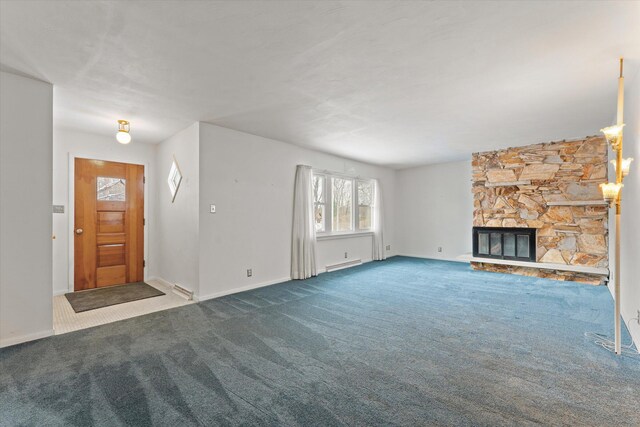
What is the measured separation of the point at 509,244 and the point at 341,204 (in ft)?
11.6

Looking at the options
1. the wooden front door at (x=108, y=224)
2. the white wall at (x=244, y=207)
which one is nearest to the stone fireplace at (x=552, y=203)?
the white wall at (x=244, y=207)

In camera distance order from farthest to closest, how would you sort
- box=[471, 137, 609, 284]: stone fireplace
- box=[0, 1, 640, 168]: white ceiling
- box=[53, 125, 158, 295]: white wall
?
box=[471, 137, 609, 284]: stone fireplace, box=[53, 125, 158, 295]: white wall, box=[0, 1, 640, 168]: white ceiling

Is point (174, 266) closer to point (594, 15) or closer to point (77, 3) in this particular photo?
point (77, 3)

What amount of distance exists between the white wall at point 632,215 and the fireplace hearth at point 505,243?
2153 millimetres

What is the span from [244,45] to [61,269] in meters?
4.61

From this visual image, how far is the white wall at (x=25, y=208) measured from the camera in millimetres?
2656

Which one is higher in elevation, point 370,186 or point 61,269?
point 370,186

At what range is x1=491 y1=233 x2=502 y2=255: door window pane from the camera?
19.3 ft

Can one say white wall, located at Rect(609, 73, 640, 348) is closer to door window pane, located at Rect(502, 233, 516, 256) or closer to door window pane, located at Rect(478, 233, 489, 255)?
door window pane, located at Rect(502, 233, 516, 256)

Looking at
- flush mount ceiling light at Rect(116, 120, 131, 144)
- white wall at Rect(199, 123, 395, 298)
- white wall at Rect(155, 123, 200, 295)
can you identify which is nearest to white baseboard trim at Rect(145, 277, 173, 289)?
white wall at Rect(155, 123, 200, 295)

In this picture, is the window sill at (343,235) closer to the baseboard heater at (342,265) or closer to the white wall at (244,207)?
the baseboard heater at (342,265)

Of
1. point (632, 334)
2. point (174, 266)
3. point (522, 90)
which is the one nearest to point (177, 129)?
point (174, 266)

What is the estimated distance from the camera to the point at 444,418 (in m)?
1.70

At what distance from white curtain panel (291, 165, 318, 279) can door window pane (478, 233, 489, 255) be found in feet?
11.7
